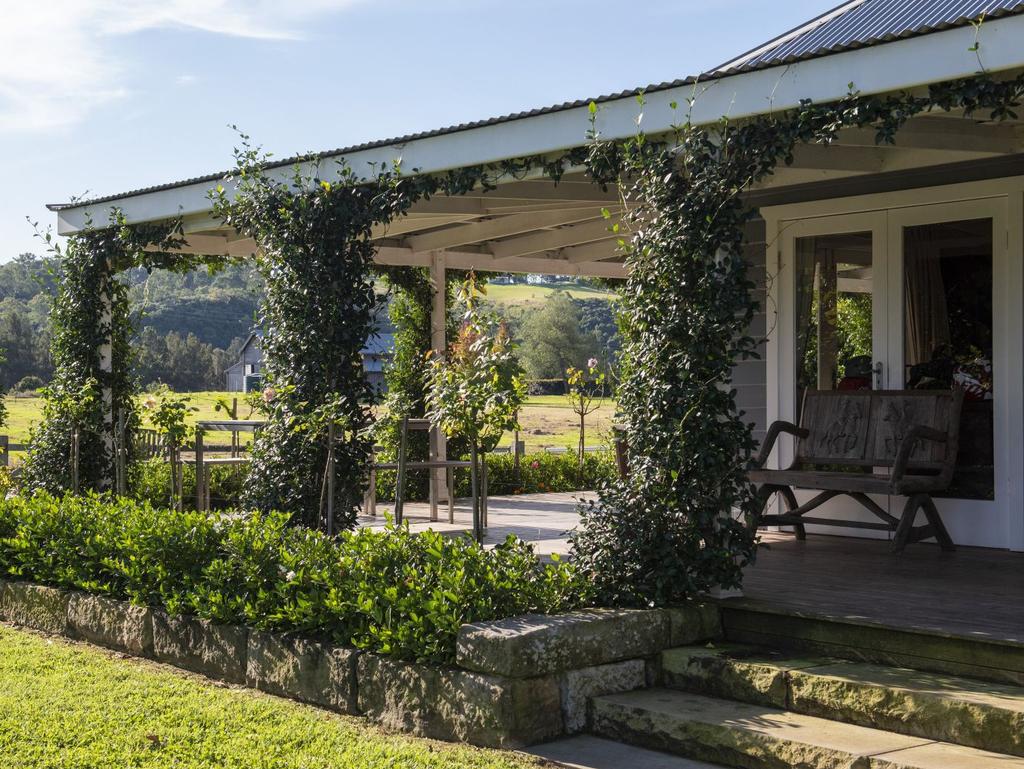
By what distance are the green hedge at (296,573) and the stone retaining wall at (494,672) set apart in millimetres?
109

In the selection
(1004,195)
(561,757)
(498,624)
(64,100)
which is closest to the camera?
(561,757)

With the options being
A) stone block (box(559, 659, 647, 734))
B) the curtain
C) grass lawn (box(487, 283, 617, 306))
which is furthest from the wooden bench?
grass lawn (box(487, 283, 617, 306))

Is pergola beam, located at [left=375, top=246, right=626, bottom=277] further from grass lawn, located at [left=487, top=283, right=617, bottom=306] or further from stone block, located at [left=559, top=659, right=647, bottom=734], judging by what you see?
grass lawn, located at [left=487, top=283, right=617, bottom=306]

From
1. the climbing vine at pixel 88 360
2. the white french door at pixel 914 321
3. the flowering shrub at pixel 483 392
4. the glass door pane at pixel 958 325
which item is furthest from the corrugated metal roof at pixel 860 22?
the climbing vine at pixel 88 360

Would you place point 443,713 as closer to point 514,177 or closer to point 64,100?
point 514,177

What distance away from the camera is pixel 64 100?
110 ft

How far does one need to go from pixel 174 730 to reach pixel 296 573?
41.0 inches

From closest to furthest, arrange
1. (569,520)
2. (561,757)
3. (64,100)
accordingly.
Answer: (561,757) < (569,520) < (64,100)

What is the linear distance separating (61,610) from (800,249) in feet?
17.0

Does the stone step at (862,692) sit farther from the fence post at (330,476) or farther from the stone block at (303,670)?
the fence post at (330,476)

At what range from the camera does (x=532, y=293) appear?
70.6 m

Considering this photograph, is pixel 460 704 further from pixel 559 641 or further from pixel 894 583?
pixel 894 583

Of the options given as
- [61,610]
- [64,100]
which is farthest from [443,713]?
[64,100]

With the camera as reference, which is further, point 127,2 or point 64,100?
point 64,100
